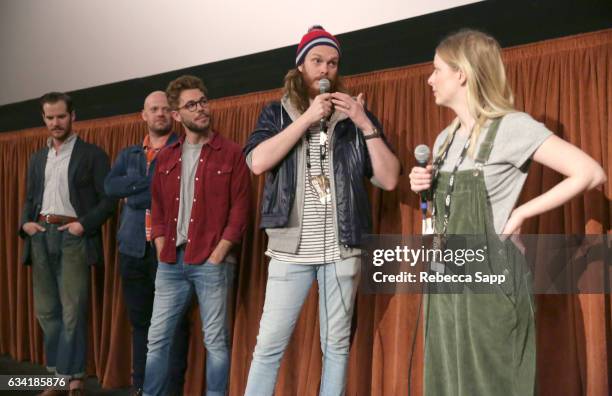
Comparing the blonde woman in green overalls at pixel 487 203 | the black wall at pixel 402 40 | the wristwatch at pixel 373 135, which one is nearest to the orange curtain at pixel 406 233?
the black wall at pixel 402 40

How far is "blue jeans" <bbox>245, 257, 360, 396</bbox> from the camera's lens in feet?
7.75

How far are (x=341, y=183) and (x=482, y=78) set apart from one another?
0.74 m

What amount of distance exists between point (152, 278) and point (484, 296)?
6.72 ft

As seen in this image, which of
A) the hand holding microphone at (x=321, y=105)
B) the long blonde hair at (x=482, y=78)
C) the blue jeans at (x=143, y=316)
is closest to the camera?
the long blonde hair at (x=482, y=78)

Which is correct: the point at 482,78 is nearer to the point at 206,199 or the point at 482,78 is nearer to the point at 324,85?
the point at 324,85

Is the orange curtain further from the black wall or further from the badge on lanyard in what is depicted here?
the badge on lanyard

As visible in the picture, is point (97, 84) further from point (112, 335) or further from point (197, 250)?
point (197, 250)

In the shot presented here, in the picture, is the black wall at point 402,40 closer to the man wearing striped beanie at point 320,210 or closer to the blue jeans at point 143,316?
the man wearing striped beanie at point 320,210

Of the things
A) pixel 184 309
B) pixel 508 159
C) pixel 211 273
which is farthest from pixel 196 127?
pixel 508 159

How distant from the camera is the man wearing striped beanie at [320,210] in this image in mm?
2367

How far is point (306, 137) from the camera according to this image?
2.49 meters

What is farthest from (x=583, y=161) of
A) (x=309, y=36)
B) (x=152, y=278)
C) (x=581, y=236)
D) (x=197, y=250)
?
(x=152, y=278)

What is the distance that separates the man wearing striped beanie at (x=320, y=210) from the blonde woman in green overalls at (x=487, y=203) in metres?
0.50

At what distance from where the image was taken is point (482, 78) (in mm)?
1901
